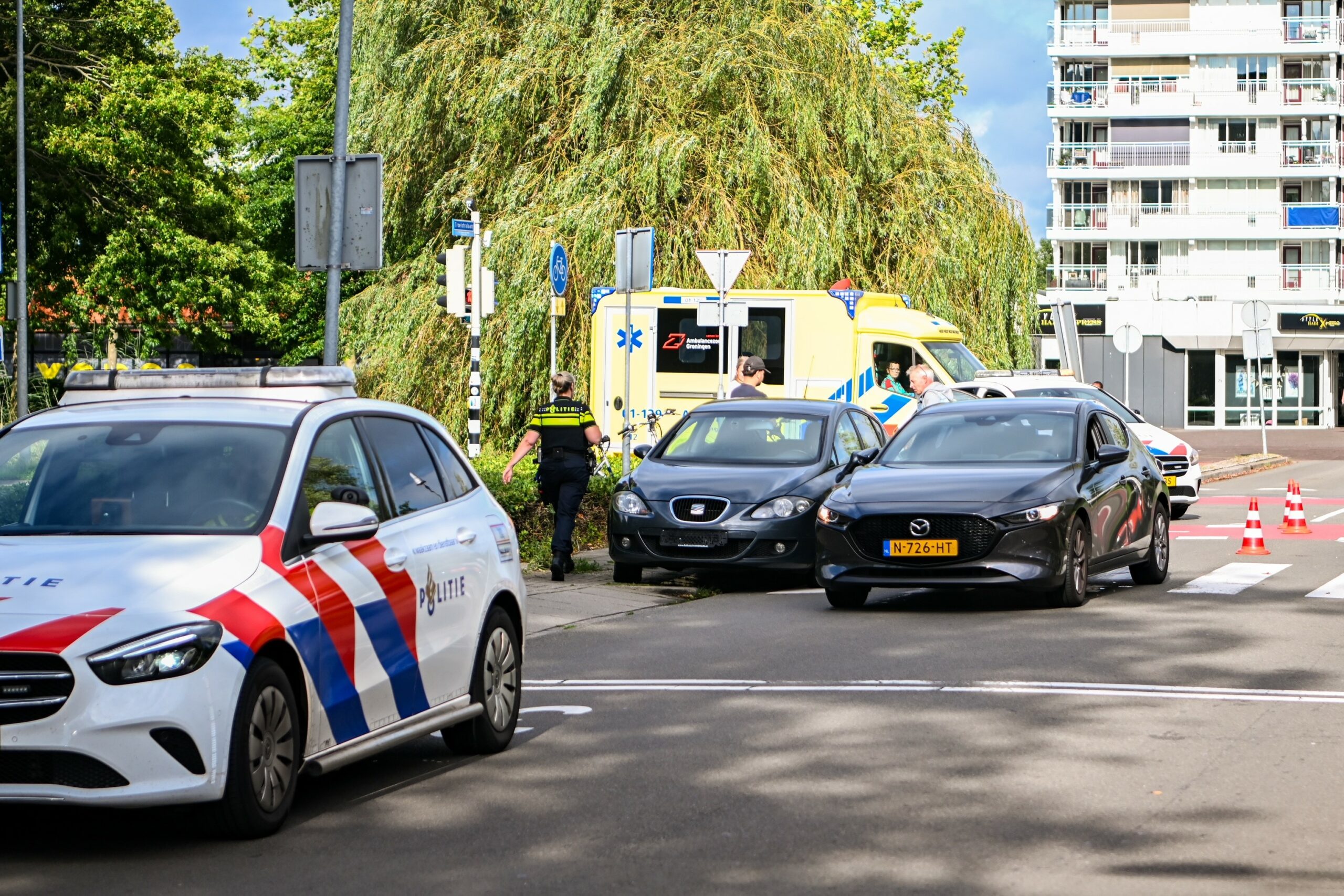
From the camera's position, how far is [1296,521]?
821 inches

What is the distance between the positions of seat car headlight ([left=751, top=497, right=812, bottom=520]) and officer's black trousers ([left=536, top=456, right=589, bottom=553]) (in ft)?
4.77

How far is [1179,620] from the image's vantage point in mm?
12773

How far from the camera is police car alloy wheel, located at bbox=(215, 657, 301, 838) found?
5.97 metres

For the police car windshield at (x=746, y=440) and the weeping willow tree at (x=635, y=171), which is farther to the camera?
the weeping willow tree at (x=635, y=171)

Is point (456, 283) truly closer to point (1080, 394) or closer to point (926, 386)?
point (926, 386)

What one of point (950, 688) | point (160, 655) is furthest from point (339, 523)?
point (950, 688)

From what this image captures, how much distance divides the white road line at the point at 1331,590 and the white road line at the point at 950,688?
16.2ft

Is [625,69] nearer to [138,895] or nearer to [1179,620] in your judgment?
[1179,620]

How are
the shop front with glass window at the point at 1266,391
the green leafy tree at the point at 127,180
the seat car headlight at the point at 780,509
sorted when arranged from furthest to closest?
the shop front with glass window at the point at 1266,391
the green leafy tree at the point at 127,180
the seat car headlight at the point at 780,509

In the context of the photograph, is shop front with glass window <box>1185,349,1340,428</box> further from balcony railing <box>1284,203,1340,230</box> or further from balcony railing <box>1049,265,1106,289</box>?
balcony railing <box>1049,265,1106,289</box>

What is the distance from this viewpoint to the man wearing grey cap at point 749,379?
20109 mm

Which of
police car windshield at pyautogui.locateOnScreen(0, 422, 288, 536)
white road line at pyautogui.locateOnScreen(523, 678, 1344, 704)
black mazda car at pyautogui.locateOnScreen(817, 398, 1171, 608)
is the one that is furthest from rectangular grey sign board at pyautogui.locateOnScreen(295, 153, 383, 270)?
police car windshield at pyautogui.locateOnScreen(0, 422, 288, 536)

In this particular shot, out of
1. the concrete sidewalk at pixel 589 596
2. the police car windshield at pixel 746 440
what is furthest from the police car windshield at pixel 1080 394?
Result: the concrete sidewalk at pixel 589 596

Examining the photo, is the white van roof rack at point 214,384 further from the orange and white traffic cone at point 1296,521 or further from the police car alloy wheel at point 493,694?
the orange and white traffic cone at point 1296,521
